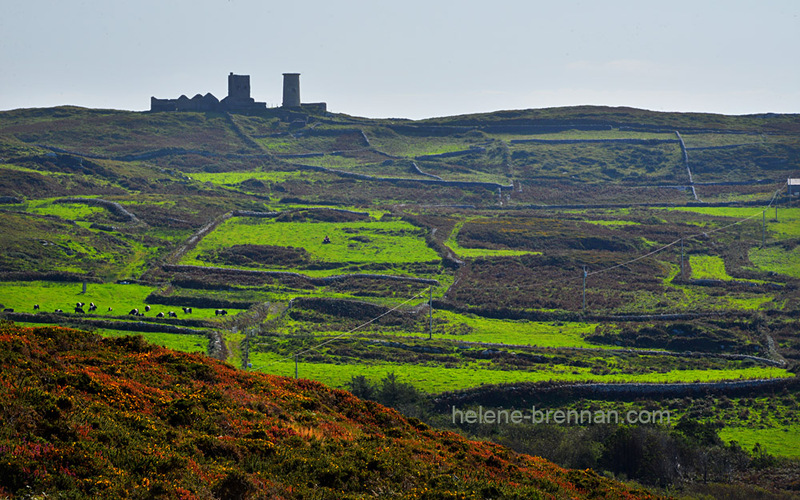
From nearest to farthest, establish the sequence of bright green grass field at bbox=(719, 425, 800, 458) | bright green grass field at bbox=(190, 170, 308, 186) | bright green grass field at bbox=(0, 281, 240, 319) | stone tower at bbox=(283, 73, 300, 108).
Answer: bright green grass field at bbox=(719, 425, 800, 458) < bright green grass field at bbox=(0, 281, 240, 319) < bright green grass field at bbox=(190, 170, 308, 186) < stone tower at bbox=(283, 73, 300, 108)

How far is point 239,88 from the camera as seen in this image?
158 meters

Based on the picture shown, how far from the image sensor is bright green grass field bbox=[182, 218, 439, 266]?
78500mm

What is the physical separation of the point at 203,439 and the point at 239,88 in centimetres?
14598

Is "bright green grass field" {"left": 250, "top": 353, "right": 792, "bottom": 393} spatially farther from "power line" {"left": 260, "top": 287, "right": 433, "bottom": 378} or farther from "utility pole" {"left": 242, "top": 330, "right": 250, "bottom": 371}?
"power line" {"left": 260, "top": 287, "right": 433, "bottom": 378}

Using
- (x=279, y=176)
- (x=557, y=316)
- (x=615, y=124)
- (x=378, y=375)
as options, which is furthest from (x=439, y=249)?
(x=615, y=124)

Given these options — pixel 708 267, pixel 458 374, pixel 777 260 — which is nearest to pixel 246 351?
pixel 458 374

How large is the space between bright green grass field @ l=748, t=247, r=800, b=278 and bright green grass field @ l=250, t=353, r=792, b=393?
28812mm

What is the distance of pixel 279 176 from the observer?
122750 millimetres

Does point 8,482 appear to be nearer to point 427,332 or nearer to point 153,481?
point 153,481

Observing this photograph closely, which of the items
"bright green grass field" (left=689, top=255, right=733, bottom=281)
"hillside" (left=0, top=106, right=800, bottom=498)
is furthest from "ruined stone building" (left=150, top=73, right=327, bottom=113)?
"bright green grass field" (left=689, top=255, right=733, bottom=281)

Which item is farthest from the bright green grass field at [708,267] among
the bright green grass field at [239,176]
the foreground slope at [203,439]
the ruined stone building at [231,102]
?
the ruined stone building at [231,102]

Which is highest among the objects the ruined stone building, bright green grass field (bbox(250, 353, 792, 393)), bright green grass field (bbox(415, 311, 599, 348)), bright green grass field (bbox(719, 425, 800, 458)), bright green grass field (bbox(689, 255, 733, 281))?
the ruined stone building

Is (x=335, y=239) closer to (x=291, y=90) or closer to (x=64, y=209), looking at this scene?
(x=64, y=209)

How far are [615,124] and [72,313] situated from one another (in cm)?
11944
